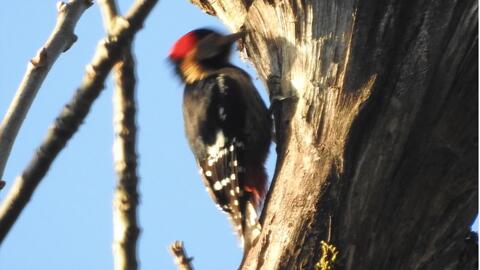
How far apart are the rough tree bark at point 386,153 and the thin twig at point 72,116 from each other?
155cm

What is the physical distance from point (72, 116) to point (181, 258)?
129 cm

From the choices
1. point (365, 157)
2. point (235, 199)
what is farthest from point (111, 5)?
point (235, 199)

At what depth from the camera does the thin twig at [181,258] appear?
311cm

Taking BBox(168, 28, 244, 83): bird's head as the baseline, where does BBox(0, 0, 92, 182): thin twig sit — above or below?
below

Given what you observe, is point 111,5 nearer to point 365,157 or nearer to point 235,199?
point 365,157

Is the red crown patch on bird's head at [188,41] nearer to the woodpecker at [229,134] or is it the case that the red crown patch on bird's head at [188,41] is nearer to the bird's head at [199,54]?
the bird's head at [199,54]

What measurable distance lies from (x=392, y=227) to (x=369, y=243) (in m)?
0.11

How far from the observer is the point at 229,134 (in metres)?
4.45

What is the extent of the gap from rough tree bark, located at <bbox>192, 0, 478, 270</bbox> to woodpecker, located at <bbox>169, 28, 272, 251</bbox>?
0.67 m

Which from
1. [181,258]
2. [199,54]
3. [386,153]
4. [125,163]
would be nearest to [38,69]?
[125,163]

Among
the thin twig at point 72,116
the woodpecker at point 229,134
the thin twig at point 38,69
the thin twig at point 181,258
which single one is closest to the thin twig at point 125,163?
the thin twig at point 72,116

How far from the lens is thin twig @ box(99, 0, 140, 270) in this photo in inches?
78.4

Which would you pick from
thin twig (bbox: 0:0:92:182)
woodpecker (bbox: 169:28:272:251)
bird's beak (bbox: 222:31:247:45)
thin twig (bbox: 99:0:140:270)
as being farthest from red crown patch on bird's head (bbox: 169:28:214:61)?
thin twig (bbox: 99:0:140:270)

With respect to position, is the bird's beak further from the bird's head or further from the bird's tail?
the bird's tail
